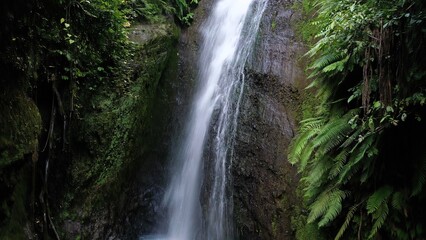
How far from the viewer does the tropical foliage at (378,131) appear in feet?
9.97

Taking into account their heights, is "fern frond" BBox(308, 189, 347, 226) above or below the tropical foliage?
below

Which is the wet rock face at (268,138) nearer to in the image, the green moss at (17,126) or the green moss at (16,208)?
the green moss at (16,208)

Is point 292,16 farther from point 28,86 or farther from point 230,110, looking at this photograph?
point 28,86

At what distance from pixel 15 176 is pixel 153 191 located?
307 centimetres

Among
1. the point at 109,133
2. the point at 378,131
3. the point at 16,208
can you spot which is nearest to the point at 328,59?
the point at 378,131

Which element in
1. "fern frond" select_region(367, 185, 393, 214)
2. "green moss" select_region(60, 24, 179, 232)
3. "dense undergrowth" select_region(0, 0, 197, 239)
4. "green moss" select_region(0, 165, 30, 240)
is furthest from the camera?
"green moss" select_region(60, 24, 179, 232)

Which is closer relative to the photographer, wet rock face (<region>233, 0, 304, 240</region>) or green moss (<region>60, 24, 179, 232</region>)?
wet rock face (<region>233, 0, 304, 240</region>)

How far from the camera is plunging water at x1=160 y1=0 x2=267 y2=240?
A: 19.3ft

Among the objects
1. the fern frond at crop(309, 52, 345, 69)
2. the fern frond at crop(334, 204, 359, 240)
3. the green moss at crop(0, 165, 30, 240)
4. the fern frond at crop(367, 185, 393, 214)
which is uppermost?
the fern frond at crop(309, 52, 345, 69)

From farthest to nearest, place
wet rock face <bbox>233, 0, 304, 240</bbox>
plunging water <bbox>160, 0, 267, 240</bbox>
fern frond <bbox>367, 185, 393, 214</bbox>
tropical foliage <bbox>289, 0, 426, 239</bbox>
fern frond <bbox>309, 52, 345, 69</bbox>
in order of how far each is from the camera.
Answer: plunging water <bbox>160, 0, 267, 240</bbox> < wet rock face <bbox>233, 0, 304, 240</bbox> < fern frond <bbox>309, 52, 345, 69</bbox> < fern frond <bbox>367, 185, 393, 214</bbox> < tropical foliage <bbox>289, 0, 426, 239</bbox>

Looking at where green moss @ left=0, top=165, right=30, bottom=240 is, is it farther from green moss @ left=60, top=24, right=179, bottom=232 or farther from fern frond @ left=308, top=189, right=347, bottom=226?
fern frond @ left=308, top=189, right=347, bottom=226

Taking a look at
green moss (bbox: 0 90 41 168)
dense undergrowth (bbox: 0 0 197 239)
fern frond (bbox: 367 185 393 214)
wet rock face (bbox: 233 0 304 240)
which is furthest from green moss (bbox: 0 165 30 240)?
fern frond (bbox: 367 185 393 214)

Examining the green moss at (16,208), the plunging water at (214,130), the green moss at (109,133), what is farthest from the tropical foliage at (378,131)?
the green moss at (16,208)

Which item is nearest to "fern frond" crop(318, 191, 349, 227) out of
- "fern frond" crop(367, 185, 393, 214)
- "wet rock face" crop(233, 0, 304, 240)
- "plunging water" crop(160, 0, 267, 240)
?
"fern frond" crop(367, 185, 393, 214)
